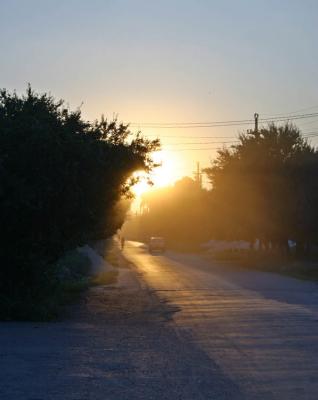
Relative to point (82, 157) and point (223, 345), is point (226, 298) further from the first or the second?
point (223, 345)

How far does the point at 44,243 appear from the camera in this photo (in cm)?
2212

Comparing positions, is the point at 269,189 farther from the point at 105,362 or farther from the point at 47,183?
the point at 105,362

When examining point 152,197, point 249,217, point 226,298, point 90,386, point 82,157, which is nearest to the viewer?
point 90,386

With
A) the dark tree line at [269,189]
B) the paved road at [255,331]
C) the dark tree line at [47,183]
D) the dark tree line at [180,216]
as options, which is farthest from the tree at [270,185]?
the dark tree line at [180,216]

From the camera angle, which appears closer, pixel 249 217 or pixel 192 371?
pixel 192 371

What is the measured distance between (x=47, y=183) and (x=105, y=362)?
7941 millimetres

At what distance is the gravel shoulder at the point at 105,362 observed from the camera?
416 inches

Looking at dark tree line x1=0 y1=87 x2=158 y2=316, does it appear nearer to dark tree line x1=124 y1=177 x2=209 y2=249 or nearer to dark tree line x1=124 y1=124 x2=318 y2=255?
dark tree line x1=124 y1=124 x2=318 y2=255

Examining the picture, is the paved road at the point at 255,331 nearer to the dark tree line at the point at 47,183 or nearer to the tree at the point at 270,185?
the dark tree line at the point at 47,183

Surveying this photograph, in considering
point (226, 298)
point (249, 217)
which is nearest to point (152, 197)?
point (249, 217)

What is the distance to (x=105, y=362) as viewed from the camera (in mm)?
13117

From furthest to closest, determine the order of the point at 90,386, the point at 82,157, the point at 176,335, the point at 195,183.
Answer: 1. the point at 195,183
2. the point at 82,157
3. the point at 176,335
4. the point at 90,386

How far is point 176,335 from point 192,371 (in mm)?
5184

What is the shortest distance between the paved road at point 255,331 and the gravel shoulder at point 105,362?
1.19 ft
